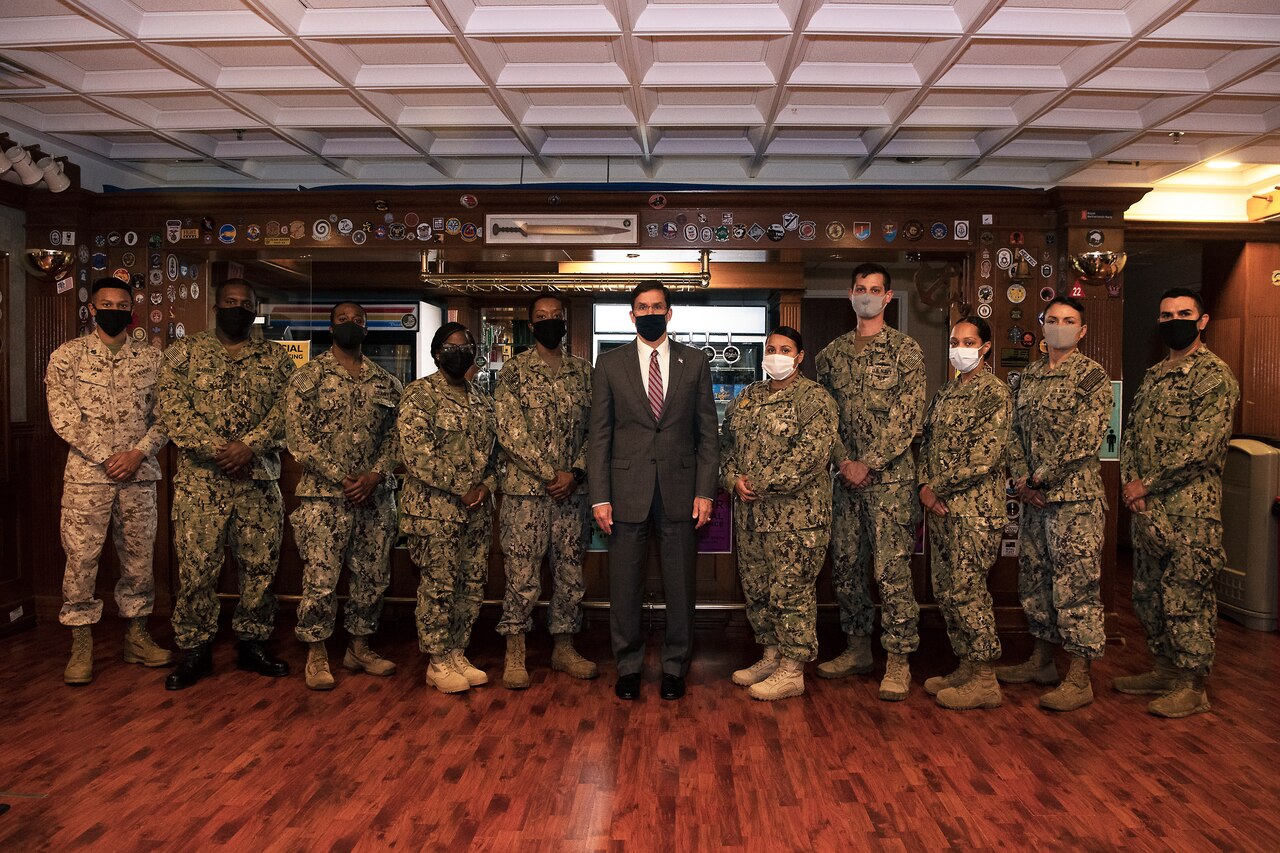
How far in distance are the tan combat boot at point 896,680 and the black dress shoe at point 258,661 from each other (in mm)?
2846

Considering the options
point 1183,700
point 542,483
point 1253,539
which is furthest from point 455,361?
point 1253,539

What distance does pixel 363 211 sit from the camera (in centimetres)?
514

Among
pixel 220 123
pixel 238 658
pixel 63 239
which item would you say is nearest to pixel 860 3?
pixel 220 123

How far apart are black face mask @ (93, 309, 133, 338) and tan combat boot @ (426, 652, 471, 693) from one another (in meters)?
2.24

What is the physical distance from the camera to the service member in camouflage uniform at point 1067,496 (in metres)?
3.61

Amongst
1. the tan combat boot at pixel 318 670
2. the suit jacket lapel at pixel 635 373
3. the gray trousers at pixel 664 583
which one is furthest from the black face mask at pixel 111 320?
the gray trousers at pixel 664 583

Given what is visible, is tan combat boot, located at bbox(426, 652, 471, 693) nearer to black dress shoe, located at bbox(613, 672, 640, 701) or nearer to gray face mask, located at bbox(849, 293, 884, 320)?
black dress shoe, located at bbox(613, 672, 640, 701)

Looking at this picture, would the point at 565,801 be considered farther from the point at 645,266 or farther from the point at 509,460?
the point at 645,266

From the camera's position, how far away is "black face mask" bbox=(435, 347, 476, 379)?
12.4 ft

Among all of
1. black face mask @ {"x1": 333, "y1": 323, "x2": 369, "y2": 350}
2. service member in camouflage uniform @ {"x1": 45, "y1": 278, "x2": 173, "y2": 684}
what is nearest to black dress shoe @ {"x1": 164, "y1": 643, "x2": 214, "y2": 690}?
service member in camouflage uniform @ {"x1": 45, "y1": 278, "x2": 173, "y2": 684}

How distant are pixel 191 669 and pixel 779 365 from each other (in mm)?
3072

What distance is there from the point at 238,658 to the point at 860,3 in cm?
410

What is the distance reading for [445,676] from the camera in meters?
3.78

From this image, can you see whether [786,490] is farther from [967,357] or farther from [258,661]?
[258,661]
